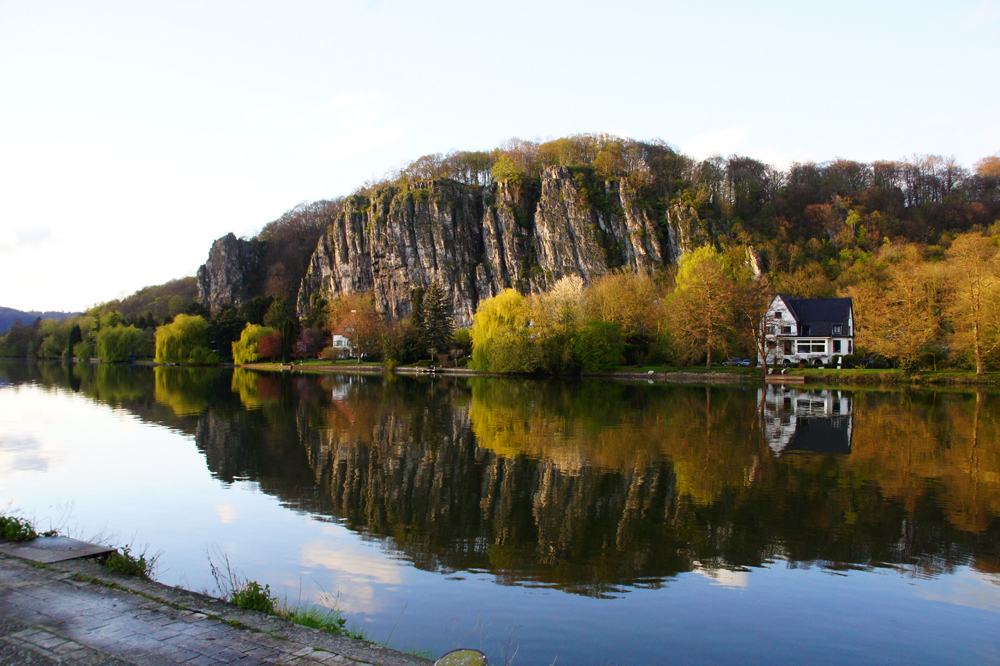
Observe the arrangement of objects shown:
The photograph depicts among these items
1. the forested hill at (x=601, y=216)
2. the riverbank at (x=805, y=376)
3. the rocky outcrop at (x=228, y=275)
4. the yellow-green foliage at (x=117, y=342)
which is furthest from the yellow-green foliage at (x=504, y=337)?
the rocky outcrop at (x=228, y=275)

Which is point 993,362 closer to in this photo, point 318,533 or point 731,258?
point 731,258

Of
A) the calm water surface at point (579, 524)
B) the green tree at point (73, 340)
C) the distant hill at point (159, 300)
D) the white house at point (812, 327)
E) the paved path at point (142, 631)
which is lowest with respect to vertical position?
the calm water surface at point (579, 524)

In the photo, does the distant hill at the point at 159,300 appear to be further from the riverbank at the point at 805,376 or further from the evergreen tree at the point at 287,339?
the riverbank at the point at 805,376

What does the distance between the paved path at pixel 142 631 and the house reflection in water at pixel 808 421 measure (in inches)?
613

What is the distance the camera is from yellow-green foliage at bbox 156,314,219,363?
81.5 m

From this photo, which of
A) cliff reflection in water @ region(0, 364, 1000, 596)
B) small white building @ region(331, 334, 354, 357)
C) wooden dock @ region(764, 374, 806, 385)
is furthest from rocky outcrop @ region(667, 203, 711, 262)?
cliff reflection in water @ region(0, 364, 1000, 596)

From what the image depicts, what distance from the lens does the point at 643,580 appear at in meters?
8.41

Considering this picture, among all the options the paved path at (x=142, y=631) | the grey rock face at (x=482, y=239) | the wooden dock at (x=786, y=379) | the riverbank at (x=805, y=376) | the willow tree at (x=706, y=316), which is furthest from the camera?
the grey rock face at (x=482, y=239)

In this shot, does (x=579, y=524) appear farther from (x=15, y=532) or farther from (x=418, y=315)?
(x=418, y=315)

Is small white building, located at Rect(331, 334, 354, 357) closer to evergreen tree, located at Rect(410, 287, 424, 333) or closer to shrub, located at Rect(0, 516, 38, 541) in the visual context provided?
evergreen tree, located at Rect(410, 287, 424, 333)

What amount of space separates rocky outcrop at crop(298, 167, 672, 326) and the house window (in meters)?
30.4

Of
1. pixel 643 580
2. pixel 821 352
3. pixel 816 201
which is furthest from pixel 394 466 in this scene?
pixel 816 201

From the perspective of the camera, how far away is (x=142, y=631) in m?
5.10

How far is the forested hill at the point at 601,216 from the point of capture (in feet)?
281
